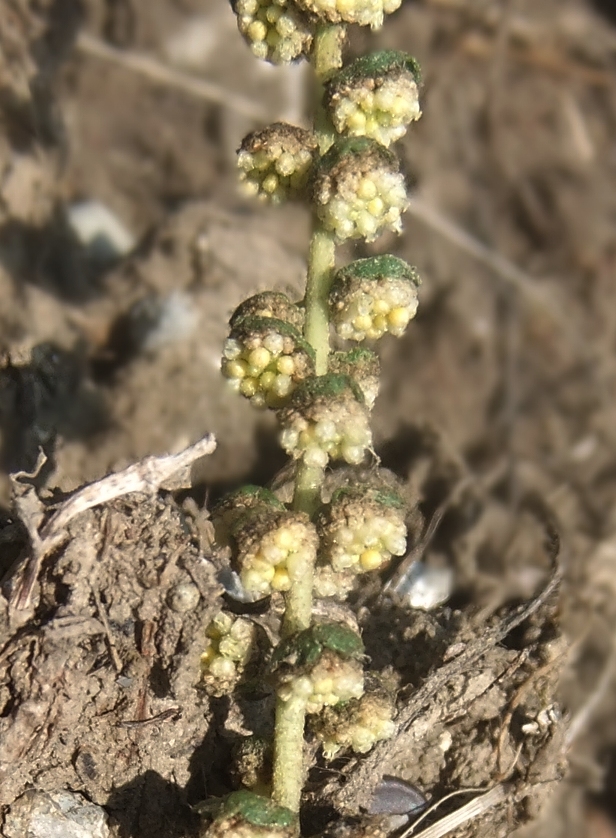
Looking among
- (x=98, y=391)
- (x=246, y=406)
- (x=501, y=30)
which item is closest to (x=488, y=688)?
(x=246, y=406)

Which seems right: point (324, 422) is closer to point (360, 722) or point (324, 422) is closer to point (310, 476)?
point (310, 476)

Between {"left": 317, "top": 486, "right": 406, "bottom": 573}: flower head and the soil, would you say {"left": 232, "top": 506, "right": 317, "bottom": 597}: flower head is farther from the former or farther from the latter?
the soil

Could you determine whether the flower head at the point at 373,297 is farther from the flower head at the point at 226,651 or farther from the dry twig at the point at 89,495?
the flower head at the point at 226,651

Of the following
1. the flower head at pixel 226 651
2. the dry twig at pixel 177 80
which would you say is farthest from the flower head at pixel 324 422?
the dry twig at pixel 177 80

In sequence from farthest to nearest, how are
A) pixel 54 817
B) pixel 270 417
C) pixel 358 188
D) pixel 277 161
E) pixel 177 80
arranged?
1. pixel 177 80
2. pixel 270 417
3. pixel 54 817
4. pixel 277 161
5. pixel 358 188

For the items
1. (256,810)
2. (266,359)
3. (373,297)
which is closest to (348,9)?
(373,297)
